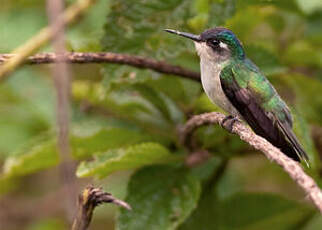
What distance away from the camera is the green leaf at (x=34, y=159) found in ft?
8.75

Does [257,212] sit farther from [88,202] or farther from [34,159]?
[88,202]

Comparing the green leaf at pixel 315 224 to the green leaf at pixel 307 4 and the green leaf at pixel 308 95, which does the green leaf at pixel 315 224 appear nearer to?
the green leaf at pixel 308 95

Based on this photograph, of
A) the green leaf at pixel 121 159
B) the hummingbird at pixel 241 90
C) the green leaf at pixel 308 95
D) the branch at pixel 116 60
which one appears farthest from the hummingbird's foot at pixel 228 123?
the green leaf at pixel 308 95

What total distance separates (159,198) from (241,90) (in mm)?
528

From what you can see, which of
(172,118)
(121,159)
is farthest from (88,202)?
(172,118)

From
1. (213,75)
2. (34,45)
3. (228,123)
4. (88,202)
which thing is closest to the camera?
(88,202)

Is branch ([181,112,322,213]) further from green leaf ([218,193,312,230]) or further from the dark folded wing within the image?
green leaf ([218,193,312,230])

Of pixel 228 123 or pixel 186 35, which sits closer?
pixel 228 123

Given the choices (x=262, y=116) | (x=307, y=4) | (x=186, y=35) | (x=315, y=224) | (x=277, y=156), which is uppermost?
(x=307, y=4)

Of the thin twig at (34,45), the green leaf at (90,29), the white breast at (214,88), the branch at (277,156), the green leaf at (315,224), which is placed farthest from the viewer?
the green leaf at (315,224)

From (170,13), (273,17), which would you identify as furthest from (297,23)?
(170,13)

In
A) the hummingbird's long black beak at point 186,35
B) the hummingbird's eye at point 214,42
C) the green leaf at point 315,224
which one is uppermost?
the hummingbird's eye at point 214,42

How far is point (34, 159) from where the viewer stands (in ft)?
8.87

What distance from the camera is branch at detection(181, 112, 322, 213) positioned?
55.1 inches
